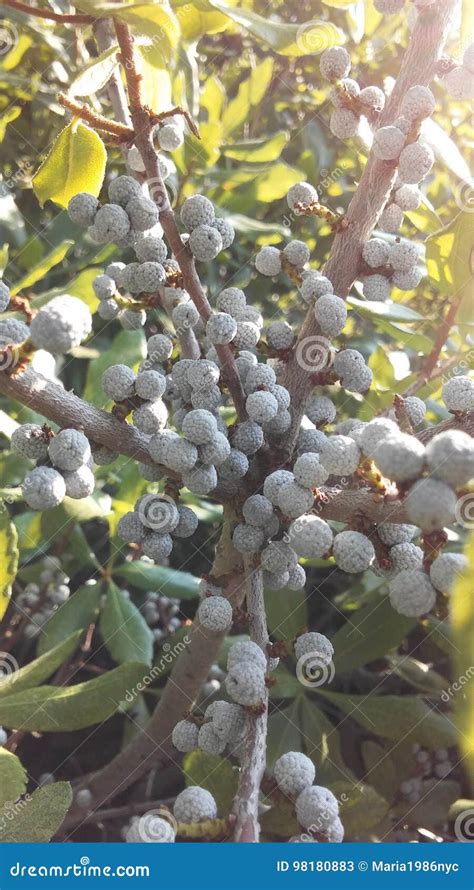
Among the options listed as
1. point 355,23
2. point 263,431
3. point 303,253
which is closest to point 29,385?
point 263,431

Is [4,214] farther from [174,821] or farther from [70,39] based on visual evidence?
[174,821]

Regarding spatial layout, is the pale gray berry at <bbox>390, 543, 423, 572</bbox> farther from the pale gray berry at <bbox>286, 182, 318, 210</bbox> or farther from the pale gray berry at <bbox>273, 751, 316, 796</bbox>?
the pale gray berry at <bbox>286, 182, 318, 210</bbox>
